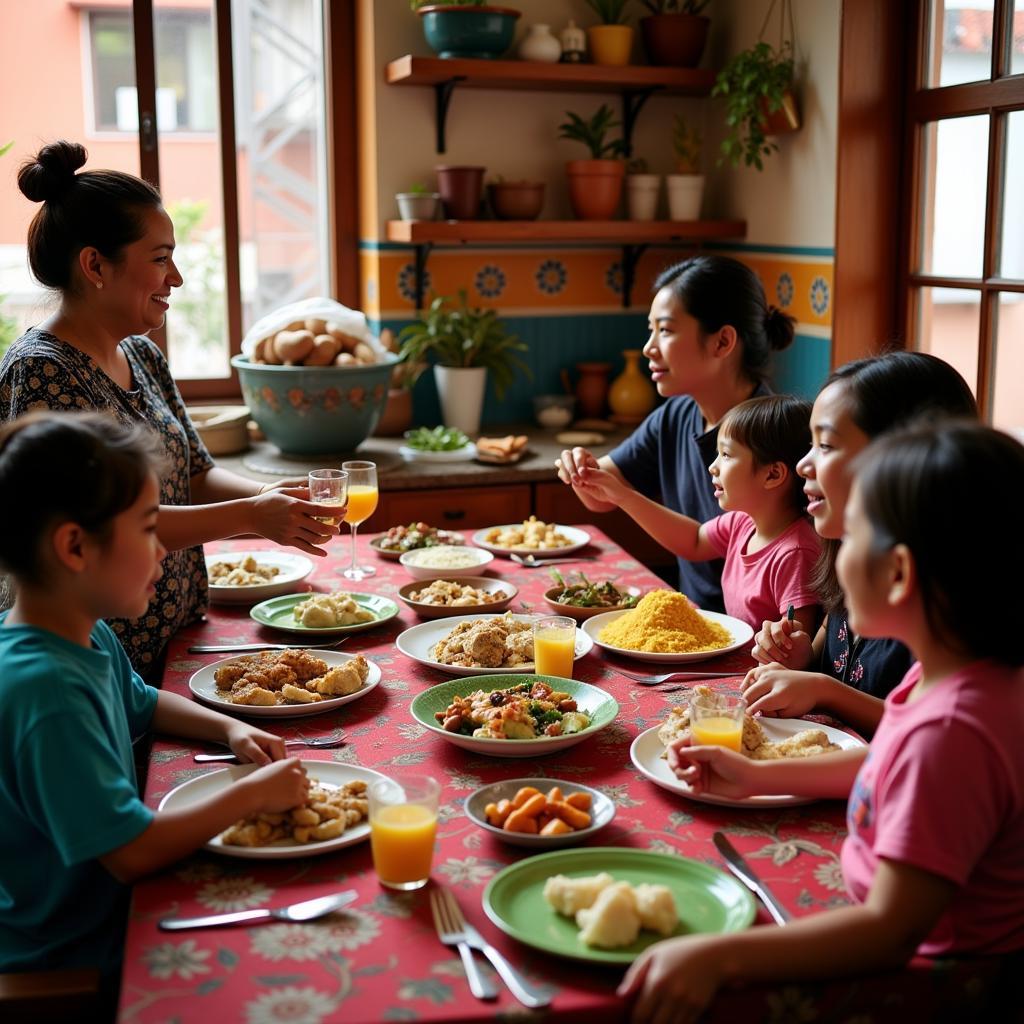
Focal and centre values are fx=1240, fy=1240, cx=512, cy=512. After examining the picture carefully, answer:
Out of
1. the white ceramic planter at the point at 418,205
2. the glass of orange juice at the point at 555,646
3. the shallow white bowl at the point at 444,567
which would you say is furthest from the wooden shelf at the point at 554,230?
the glass of orange juice at the point at 555,646

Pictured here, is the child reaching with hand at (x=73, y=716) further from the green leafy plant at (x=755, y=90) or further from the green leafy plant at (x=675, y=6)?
the green leafy plant at (x=675, y=6)

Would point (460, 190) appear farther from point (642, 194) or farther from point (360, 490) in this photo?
point (360, 490)

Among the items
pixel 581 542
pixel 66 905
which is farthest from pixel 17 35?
pixel 66 905

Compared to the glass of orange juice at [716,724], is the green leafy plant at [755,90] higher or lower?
higher

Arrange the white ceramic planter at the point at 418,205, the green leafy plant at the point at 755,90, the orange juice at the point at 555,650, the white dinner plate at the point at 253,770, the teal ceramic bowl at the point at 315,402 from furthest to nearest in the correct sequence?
1. the white ceramic planter at the point at 418,205
2. the green leafy plant at the point at 755,90
3. the teal ceramic bowl at the point at 315,402
4. the orange juice at the point at 555,650
5. the white dinner plate at the point at 253,770

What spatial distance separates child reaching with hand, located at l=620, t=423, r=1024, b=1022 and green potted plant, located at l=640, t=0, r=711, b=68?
10.1 ft

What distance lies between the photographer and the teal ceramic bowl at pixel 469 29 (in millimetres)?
3715

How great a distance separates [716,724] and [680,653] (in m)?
0.44

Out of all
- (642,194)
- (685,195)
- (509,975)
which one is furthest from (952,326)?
(509,975)

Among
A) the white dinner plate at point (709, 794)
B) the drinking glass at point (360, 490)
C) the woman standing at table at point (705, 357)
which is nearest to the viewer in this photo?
the white dinner plate at point (709, 794)

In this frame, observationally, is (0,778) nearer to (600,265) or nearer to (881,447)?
(881,447)

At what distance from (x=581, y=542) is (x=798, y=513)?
2.08 feet

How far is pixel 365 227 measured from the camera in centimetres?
414

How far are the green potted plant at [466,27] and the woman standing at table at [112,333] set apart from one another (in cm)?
175
